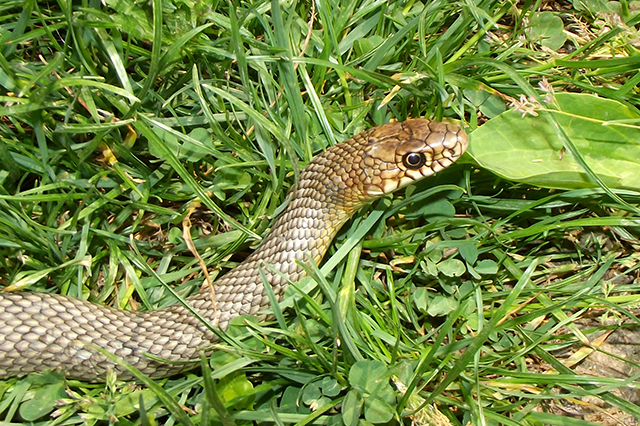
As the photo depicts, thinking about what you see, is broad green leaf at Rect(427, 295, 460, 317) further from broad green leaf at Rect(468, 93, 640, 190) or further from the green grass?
broad green leaf at Rect(468, 93, 640, 190)

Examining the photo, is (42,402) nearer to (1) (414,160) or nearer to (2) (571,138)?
(1) (414,160)

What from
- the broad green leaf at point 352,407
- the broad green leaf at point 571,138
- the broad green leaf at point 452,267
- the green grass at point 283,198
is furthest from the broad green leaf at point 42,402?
the broad green leaf at point 571,138

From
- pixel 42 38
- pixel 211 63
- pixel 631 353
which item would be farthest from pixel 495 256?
pixel 42 38

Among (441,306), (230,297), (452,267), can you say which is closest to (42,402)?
(230,297)

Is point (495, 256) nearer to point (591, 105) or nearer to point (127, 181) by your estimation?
point (591, 105)

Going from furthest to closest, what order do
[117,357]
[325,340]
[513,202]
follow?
[513,202] < [325,340] < [117,357]

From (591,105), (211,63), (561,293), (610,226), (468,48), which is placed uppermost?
(211,63)

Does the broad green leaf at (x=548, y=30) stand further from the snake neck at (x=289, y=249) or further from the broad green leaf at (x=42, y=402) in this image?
the broad green leaf at (x=42, y=402)

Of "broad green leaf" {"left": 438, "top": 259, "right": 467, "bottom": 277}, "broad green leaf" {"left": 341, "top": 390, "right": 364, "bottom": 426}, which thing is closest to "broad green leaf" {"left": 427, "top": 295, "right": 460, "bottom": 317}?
"broad green leaf" {"left": 438, "top": 259, "right": 467, "bottom": 277}
